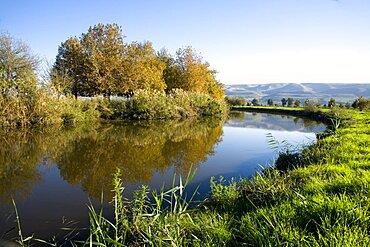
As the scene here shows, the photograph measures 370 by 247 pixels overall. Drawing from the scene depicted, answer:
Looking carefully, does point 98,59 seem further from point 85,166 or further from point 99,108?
point 85,166

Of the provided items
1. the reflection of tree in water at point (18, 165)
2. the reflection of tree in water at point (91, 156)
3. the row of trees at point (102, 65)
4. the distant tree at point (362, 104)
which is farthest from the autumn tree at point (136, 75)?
the distant tree at point (362, 104)

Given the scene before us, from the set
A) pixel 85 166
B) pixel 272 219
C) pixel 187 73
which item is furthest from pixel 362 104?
pixel 272 219

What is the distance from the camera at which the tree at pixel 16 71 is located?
51.9 feet

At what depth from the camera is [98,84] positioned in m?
26.0

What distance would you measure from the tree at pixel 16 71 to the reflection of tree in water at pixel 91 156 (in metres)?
3.11

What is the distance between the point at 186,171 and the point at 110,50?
70.3ft

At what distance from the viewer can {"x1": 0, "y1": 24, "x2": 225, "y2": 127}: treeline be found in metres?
16.2

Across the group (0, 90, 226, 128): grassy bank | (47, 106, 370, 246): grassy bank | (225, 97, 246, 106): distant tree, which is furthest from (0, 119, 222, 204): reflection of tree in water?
(225, 97, 246, 106): distant tree

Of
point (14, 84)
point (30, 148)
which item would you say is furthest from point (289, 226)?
point (14, 84)

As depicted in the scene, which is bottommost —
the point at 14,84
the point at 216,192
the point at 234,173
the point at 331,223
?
the point at 234,173

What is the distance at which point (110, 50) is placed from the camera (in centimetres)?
2653

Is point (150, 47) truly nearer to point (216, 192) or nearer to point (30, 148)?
point (30, 148)

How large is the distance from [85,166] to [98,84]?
19.2 metres

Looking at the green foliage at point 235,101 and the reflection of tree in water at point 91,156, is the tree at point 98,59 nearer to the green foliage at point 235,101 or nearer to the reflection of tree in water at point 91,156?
→ the reflection of tree in water at point 91,156
